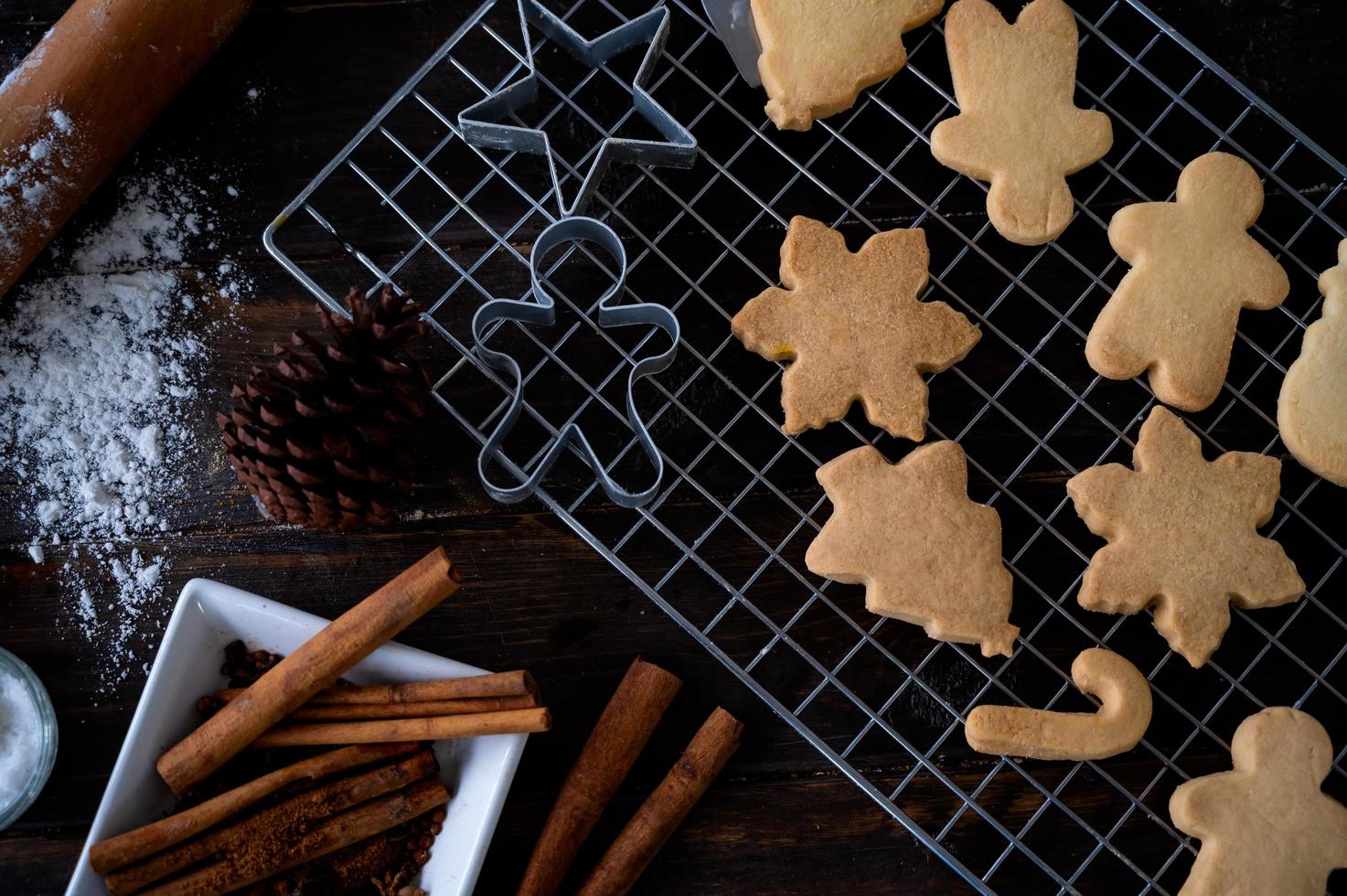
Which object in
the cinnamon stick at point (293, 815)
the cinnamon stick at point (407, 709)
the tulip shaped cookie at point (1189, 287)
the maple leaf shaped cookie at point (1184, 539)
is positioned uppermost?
the tulip shaped cookie at point (1189, 287)

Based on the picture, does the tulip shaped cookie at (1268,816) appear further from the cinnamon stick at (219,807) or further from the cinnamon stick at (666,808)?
the cinnamon stick at (219,807)

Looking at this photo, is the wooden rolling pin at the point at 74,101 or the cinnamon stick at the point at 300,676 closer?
the cinnamon stick at the point at 300,676

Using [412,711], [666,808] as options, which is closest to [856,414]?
[666,808]

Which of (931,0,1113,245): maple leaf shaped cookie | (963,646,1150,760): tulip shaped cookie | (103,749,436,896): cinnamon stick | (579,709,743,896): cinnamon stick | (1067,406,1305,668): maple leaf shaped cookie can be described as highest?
(931,0,1113,245): maple leaf shaped cookie

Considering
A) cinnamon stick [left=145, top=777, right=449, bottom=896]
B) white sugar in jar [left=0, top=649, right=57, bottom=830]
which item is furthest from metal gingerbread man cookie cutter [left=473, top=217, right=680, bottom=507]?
white sugar in jar [left=0, top=649, right=57, bottom=830]

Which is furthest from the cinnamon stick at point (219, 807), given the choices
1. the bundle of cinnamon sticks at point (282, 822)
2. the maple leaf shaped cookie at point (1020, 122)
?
the maple leaf shaped cookie at point (1020, 122)

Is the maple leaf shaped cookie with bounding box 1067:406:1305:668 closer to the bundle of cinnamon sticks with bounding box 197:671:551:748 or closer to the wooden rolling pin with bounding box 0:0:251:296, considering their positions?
the bundle of cinnamon sticks with bounding box 197:671:551:748

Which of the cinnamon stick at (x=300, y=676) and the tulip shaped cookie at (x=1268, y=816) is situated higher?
the cinnamon stick at (x=300, y=676)
